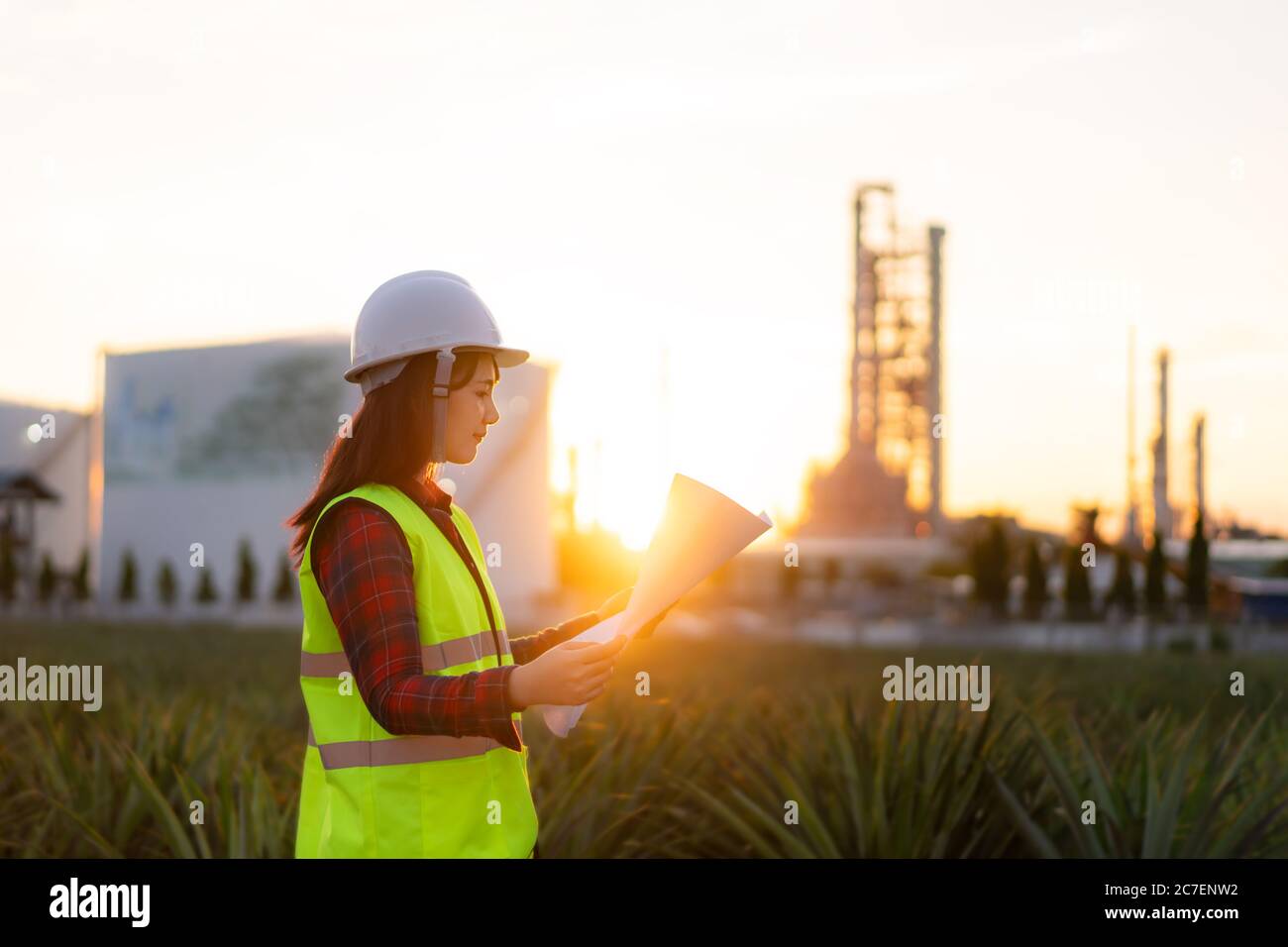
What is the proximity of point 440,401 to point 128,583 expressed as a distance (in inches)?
1797

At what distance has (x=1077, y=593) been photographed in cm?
2639

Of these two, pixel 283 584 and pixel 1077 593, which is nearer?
pixel 1077 593

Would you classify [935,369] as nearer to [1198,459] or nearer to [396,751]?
[1198,459]

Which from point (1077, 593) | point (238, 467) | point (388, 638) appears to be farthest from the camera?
point (238, 467)

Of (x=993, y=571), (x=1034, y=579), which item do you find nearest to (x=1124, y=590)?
(x=1034, y=579)

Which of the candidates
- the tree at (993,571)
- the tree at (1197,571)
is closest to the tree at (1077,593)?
the tree at (1197,571)

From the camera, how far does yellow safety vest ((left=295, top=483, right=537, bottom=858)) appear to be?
8.26 ft

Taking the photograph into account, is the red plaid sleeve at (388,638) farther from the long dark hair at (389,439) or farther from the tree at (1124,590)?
the tree at (1124,590)

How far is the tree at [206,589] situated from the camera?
43781 millimetres

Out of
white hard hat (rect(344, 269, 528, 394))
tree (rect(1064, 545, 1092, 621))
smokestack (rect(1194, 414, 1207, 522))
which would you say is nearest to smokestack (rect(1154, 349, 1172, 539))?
smokestack (rect(1194, 414, 1207, 522))

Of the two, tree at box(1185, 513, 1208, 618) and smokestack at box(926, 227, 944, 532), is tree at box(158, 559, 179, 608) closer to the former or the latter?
tree at box(1185, 513, 1208, 618)

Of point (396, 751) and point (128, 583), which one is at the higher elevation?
point (396, 751)
